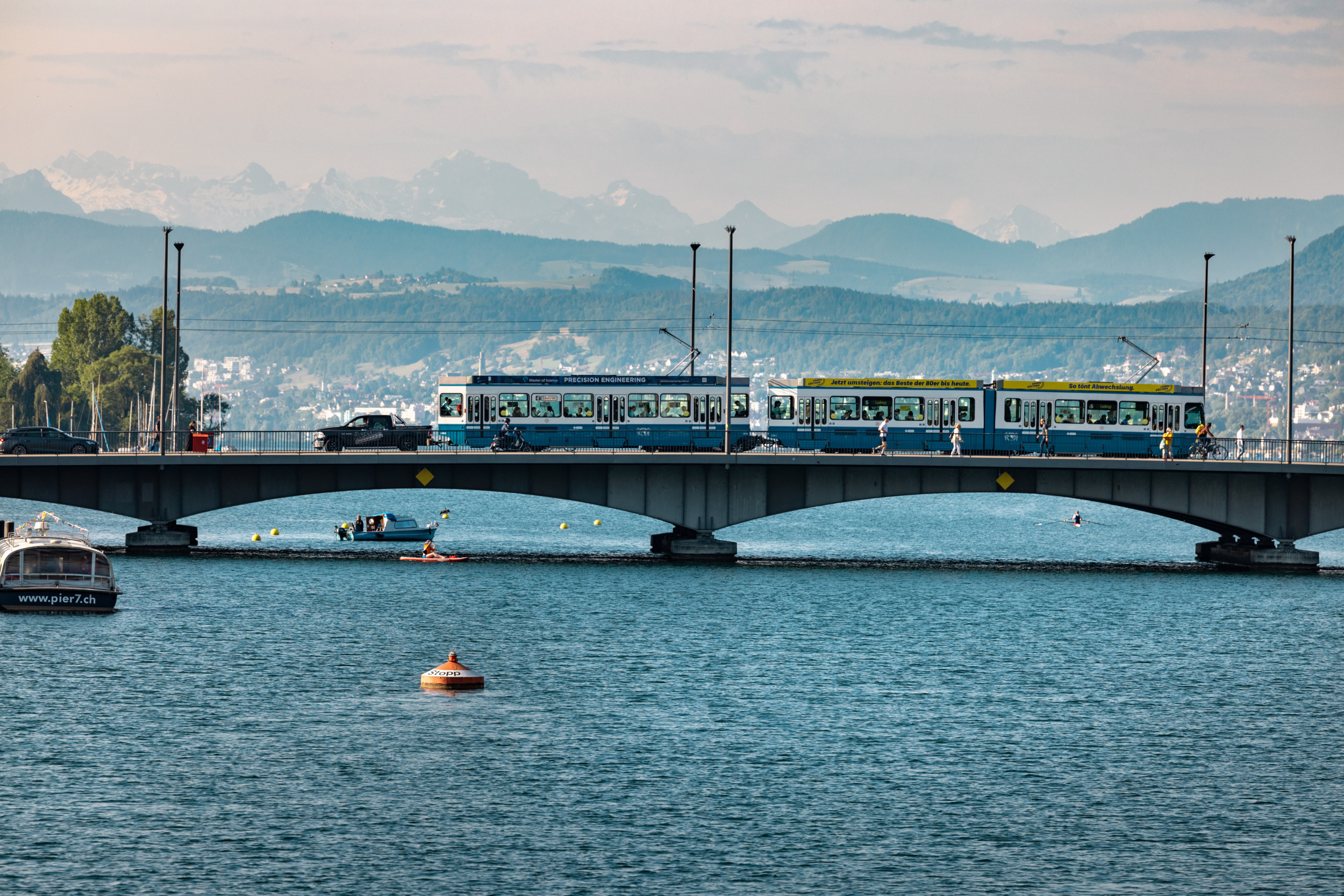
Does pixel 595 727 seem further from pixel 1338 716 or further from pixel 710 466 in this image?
pixel 710 466

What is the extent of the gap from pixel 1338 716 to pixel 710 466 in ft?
130

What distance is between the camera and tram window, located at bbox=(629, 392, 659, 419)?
93.1 meters

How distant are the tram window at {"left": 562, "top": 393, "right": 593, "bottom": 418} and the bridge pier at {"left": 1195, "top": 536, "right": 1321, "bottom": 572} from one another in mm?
40470

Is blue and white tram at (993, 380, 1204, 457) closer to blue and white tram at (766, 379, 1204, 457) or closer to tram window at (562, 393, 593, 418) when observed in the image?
blue and white tram at (766, 379, 1204, 457)

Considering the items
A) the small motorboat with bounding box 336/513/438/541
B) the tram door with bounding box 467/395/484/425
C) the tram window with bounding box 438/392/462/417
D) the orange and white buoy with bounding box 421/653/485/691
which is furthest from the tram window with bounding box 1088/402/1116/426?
the small motorboat with bounding box 336/513/438/541

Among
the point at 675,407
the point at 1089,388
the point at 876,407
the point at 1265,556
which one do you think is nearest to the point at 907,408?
the point at 876,407

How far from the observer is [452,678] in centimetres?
5766

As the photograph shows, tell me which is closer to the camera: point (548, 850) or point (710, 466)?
point (548, 850)

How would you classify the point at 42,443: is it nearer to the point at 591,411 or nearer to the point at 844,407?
the point at 591,411

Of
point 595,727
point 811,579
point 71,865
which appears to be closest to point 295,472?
point 811,579

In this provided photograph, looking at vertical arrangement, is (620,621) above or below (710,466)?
below

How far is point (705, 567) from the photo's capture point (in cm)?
9138

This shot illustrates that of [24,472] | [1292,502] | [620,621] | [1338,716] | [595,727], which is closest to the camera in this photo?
[595,727]

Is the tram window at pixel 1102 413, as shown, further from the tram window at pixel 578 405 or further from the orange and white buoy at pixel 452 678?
the orange and white buoy at pixel 452 678
